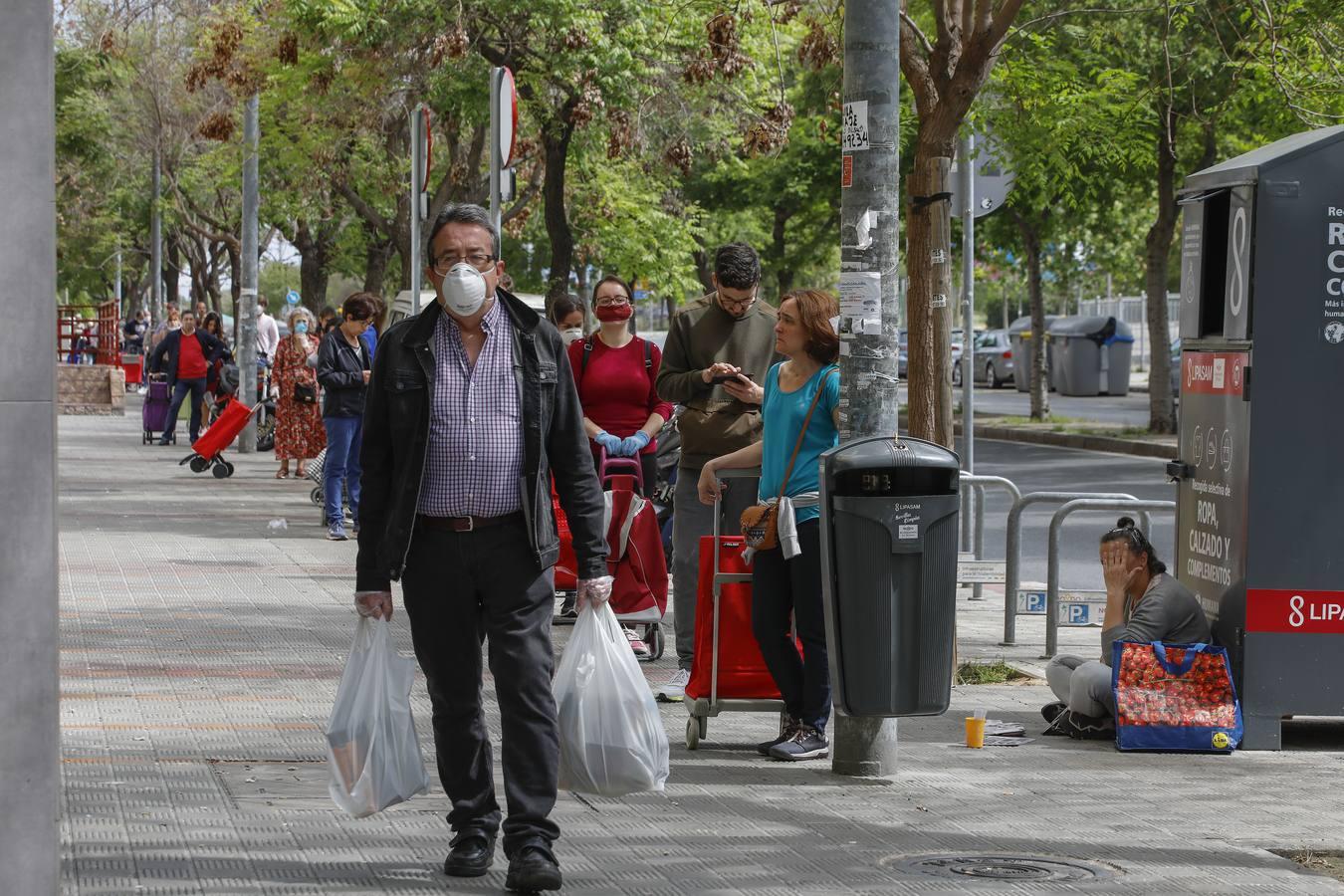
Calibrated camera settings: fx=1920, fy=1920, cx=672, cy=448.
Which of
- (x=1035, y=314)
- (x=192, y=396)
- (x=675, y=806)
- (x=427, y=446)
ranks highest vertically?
(x=1035, y=314)

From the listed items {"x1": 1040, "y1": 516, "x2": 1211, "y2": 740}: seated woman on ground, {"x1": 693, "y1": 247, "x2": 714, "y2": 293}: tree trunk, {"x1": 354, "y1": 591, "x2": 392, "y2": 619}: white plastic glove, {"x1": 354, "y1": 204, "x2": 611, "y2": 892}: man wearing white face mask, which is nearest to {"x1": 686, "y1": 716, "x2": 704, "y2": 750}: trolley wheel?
{"x1": 1040, "y1": 516, "x2": 1211, "y2": 740}: seated woman on ground

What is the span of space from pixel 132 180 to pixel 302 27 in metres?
36.2

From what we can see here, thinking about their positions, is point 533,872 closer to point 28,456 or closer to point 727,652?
point 28,456

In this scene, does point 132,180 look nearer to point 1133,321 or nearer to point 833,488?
point 1133,321

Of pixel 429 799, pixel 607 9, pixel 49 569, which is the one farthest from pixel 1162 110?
pixel 49 569

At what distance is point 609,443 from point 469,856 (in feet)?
13.7

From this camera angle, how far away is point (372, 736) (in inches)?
209

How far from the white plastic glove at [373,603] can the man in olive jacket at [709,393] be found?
9.29ft

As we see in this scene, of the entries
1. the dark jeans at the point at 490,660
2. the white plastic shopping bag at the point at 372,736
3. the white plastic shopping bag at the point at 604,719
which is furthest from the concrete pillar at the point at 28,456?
the white plastic shopping bag at the point at 604,719

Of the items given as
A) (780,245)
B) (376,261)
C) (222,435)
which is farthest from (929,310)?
(376,261)

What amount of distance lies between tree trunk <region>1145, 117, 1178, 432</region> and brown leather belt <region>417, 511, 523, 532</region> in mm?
21369

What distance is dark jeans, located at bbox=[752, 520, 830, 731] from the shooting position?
6992mm

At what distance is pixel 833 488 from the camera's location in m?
6.46

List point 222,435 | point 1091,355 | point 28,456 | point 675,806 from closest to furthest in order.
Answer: point 28,456 < point 675,806 < point 222,435 < point 1091,355
